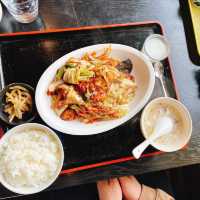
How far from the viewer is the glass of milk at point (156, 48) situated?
2.26 metres

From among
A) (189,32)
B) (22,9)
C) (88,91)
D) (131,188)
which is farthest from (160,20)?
(131,188)

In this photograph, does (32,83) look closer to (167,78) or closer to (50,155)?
(50,155)

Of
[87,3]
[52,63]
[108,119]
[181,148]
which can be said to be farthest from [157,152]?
[87,3]

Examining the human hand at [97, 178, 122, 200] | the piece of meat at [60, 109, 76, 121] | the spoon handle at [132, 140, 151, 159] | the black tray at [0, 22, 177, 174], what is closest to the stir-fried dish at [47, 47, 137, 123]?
the piece of meat at [60, 109, 76, 121]

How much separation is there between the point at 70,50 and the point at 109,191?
3.38ft

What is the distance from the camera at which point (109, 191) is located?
2406mm

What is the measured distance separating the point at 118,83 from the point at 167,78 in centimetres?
37

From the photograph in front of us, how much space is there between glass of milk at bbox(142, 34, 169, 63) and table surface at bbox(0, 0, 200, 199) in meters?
0.14

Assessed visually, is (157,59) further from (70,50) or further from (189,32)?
(70,50)

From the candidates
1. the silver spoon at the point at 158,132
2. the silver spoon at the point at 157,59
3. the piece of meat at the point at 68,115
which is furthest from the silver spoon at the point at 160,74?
the piece of meat at the point at 68,115

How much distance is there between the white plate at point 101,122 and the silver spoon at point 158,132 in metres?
0.16

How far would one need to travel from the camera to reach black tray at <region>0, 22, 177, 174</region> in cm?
208

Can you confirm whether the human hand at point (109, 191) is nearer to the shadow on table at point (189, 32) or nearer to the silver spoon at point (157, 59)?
the silver spoon at point (157, 59)

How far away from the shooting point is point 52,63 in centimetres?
217
